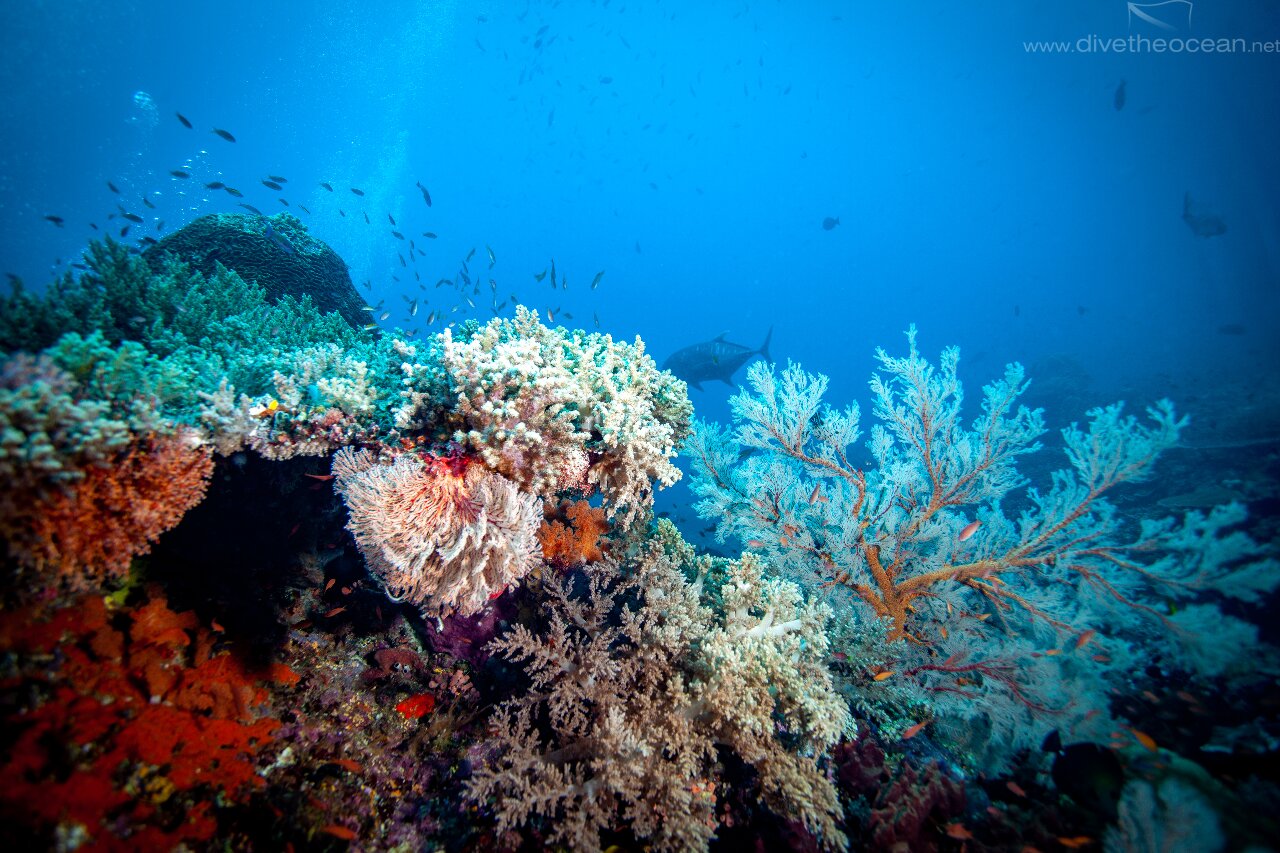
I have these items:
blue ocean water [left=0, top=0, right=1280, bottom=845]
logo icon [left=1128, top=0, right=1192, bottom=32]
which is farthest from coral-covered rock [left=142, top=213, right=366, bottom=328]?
logo icon [left=1128, top=0, right=1192, bottom=32]

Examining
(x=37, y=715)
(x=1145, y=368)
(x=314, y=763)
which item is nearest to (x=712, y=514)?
(x=314, y=763)

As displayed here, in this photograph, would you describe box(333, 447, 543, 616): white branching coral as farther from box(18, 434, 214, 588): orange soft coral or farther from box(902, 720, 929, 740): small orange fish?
box(902, 720, 929, 740): small orange fish

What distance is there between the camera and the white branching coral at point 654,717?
3113 millimetres

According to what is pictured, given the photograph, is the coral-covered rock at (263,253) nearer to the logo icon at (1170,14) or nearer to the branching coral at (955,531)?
the branching coral at (955,531)

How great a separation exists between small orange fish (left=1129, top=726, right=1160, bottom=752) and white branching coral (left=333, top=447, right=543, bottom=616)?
5.32 metres

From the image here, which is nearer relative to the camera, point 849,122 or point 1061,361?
point 1061,361

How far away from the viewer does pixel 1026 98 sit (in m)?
75.4

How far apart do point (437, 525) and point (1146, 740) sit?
19.6ft

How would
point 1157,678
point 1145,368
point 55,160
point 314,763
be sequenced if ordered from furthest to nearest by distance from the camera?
point 55,160 → point 1145,368 → point 1157,678 → point 314,763

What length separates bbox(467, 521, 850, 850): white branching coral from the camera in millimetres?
3113

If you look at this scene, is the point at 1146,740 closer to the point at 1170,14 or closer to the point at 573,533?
the point at 573,533

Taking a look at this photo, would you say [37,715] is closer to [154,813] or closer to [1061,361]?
[154,813]

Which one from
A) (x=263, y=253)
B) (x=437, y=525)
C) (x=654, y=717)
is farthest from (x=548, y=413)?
(x=263, y=253)

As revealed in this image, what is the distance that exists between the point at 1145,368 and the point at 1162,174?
63.3 m
